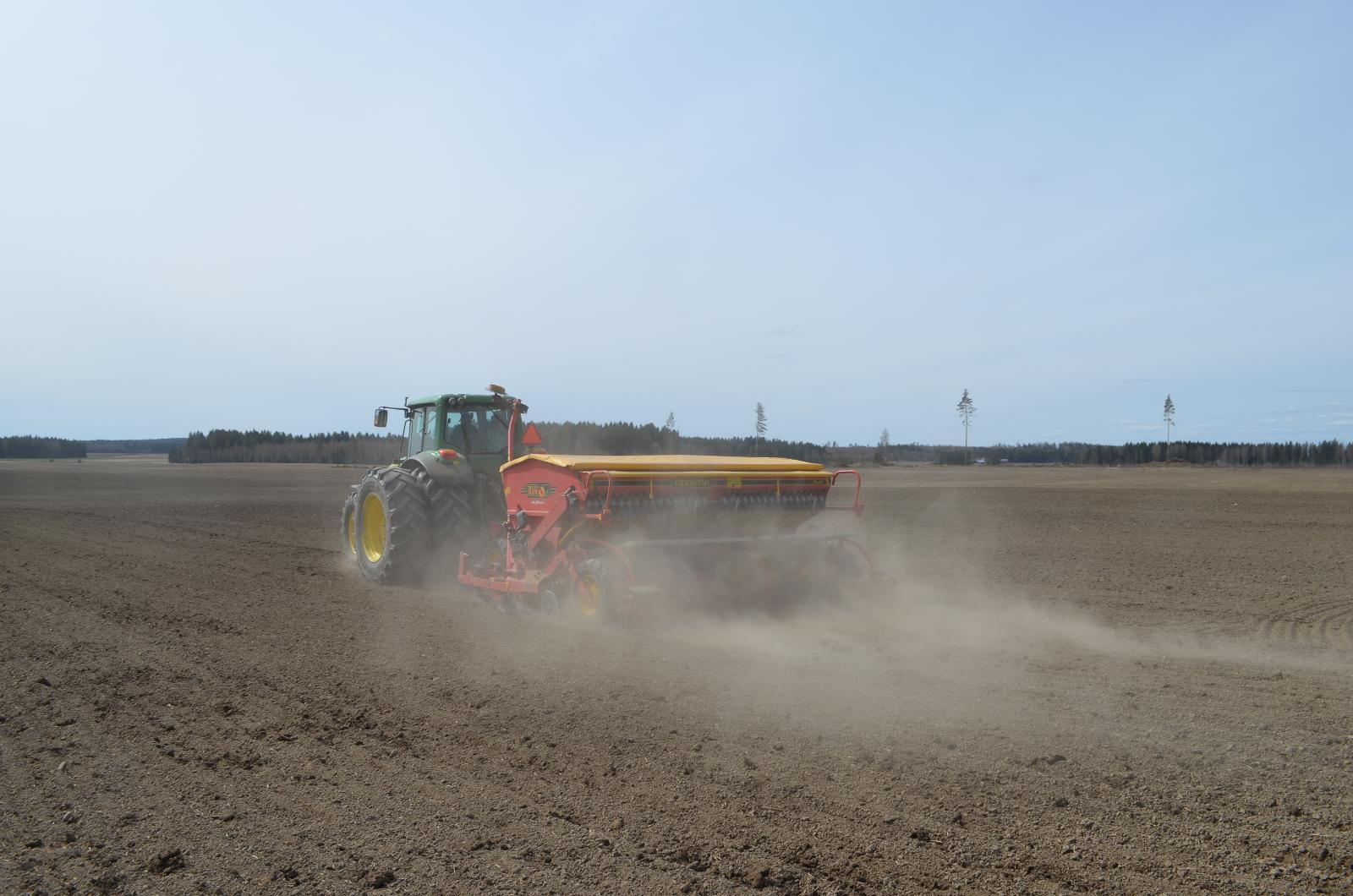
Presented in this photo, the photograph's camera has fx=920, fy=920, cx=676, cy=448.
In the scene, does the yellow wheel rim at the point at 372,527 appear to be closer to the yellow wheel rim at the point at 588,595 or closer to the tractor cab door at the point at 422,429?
the tractor cab door at the point at 422,429

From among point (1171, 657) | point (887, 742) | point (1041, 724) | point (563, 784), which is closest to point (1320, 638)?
point (1171, 657)

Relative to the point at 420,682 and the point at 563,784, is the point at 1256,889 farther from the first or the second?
the point at 420,682

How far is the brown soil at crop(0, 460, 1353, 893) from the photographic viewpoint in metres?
3.70

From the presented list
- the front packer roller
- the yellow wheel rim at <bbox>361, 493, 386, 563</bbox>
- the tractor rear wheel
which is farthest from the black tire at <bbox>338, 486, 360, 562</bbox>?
the tractor rear wheel

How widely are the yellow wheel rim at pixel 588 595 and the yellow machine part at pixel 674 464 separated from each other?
100cm

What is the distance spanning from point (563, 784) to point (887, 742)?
1820 mm

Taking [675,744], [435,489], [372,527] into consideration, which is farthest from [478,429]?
[675,744]

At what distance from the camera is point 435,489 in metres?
10.3

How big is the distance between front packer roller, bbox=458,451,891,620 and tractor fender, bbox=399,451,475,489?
0.93 metres

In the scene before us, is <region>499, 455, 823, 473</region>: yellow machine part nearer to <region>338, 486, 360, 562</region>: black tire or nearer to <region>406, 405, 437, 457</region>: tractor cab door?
<region>406, 405, 437, 457</region>: tractor cab door

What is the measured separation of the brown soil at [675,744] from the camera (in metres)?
3.70

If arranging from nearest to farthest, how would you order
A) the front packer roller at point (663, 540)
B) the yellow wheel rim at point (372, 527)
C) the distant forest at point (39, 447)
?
the front packer roller at point (663, 540)
the yellow wheel rim at point (372, 527)
the distant forest at point (39, 447)

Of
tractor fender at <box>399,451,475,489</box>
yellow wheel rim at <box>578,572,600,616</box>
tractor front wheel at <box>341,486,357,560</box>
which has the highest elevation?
tractor fender at <box>399,451,475,489</box>

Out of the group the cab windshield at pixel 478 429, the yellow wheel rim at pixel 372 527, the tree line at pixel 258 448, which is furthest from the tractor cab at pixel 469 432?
the tree line at pixel 258 448
